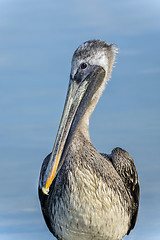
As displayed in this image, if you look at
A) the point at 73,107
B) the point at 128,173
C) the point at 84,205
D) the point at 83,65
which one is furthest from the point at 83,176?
the point at 83,65

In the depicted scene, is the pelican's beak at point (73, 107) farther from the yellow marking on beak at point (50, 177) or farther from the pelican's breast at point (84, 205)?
the pelican's breast at point (84, 205)

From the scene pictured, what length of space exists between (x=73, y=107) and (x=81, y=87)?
12.3 inches

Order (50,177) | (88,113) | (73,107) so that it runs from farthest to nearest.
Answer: (88,113) → (73,107) → (50,177)

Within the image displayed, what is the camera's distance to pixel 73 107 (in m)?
6.89

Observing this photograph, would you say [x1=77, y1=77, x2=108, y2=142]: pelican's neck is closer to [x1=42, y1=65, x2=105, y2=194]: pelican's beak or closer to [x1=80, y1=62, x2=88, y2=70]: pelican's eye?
[x1=42, y1=65, x2=105, y2=194]: pelican's beak

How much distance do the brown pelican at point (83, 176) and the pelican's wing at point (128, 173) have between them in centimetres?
11

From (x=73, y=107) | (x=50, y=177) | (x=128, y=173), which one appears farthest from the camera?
(x=128, y=173)

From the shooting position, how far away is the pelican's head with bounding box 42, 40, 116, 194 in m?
6.71

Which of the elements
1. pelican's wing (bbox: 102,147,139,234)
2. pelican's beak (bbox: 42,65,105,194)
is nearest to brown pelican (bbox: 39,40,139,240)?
pelican's beak (bbox: 42,65,105,194)

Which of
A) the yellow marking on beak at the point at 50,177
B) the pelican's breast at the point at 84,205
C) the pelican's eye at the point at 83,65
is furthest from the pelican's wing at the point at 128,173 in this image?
the pelican's eye at the point at 83,65

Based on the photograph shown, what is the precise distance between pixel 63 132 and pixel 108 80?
3.99 ft

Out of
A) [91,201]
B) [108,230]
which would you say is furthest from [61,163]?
[108,230]

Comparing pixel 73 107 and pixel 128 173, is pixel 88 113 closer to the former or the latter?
pixel 73 107

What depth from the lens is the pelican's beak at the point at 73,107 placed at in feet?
21.7
